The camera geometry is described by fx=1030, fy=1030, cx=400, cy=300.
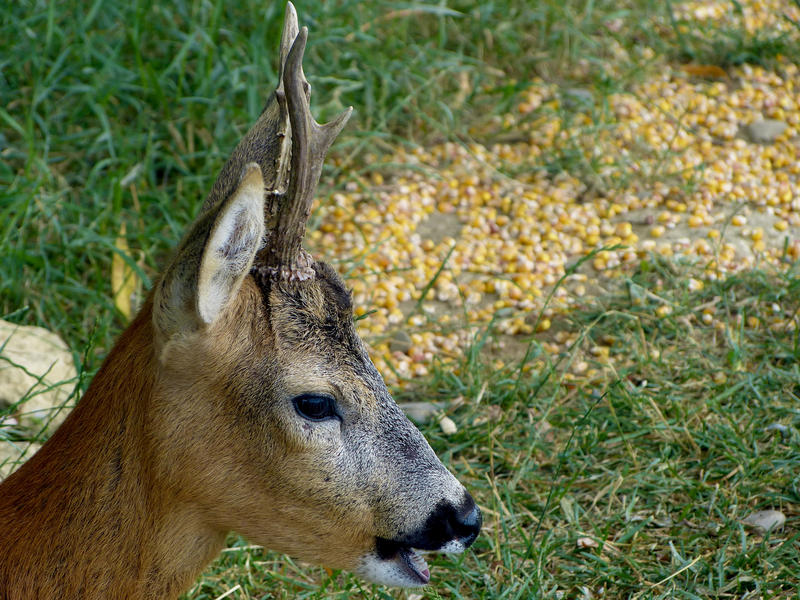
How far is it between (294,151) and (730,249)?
320 centimetres

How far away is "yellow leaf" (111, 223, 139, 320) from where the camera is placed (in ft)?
15.7

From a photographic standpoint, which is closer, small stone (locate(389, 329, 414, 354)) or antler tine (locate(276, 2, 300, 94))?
antler tine (locate(276, 2, 300, 94))

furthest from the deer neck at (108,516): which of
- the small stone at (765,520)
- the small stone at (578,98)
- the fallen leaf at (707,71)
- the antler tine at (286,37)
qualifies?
the fallen leaf at (707,71)

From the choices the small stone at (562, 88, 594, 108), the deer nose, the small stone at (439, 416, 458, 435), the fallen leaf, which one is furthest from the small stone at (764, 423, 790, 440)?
the fallen leaf

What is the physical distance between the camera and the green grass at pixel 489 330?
373cm

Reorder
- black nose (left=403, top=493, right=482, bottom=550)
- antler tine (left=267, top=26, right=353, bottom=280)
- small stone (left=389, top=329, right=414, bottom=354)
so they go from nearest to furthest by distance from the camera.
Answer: antler tine (left=267, top=26, right=353, bottom=280) → black nose (left=403, top=493, right=482, bottom=550) → small stone (left=389, top=329, right=414, bottom=354)

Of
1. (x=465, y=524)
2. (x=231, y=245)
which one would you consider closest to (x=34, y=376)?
(x=231, y=245)

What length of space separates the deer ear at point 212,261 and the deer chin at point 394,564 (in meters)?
0.80

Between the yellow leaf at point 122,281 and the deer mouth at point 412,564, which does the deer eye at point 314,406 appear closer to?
the deer mouth at point 412,564

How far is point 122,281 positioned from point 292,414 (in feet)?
8.02

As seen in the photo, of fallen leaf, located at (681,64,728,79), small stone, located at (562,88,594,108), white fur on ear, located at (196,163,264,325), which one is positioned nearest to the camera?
white fur on ear, located at (196,163,264,325)

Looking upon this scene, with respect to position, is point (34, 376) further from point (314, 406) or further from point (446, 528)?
point (446, 528)

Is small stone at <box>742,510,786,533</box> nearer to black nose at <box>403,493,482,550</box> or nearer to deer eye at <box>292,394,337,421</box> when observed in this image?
black nose at <box>403,493,482,550</box>

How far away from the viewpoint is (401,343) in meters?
Result: 4.88
